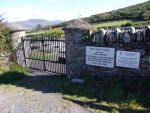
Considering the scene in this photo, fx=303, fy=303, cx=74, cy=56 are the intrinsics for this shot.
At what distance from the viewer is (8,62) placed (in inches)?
495

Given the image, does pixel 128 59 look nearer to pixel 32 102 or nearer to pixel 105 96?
pixel 105 96

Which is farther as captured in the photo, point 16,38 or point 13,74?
point 16,38

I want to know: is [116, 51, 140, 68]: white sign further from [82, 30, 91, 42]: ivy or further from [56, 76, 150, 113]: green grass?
[82, 30, 91, 42]: ivy

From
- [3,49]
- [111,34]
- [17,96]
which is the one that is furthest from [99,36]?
[3,49]

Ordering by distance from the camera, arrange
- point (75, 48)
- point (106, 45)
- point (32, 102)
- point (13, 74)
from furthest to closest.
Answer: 1. point (13, 74)
2. point (75, 48)
3. point (106, 45)
4. point (32, 102)

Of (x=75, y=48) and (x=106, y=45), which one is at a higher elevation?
(x=106, y=45)

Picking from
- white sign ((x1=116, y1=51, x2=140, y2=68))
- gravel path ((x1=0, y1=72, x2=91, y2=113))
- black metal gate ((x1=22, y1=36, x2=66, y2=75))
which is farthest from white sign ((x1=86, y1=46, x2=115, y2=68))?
black metal gate ((x1=22, y1=36, x2=66, y2=75))

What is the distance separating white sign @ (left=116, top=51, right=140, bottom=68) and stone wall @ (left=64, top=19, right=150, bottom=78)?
10cm

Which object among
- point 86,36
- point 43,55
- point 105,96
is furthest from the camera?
point 43,55

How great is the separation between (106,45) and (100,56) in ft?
1.45

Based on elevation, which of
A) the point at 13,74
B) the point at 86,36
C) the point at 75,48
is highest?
the point at 86,36

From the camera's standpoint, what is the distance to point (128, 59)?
29.0 ft

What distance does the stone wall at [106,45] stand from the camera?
854 centimetres

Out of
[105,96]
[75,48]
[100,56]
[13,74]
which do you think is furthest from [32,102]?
[13,74]
